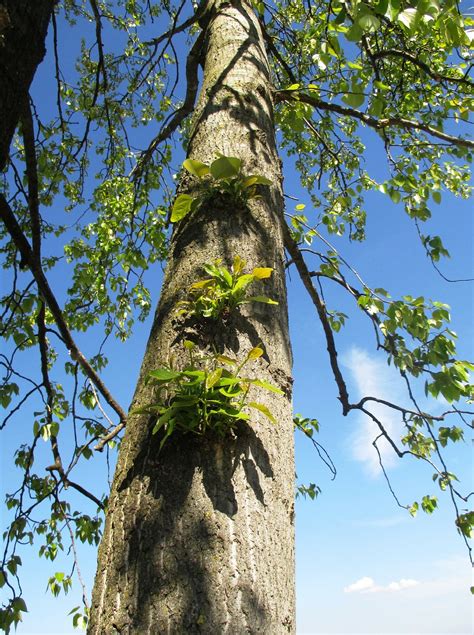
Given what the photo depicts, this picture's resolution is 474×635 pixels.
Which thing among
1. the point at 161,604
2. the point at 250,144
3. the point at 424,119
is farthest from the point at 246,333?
the point at 424,119

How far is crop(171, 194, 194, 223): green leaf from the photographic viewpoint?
1777 mm

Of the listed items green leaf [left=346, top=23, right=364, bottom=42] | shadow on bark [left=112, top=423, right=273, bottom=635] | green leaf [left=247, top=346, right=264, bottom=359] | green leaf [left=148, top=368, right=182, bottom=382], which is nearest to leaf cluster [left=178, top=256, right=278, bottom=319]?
green leaf [left=247, top=346, right=264, bottom=359]

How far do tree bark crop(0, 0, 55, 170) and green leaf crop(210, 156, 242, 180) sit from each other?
0.75 m

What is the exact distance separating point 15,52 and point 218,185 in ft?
2.85

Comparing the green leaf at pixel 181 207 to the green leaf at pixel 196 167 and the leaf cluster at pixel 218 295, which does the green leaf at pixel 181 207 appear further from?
the leaf cluster at pixel 218 295

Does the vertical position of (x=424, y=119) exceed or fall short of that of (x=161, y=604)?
it exceeds it

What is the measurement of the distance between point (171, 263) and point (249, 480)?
87cm

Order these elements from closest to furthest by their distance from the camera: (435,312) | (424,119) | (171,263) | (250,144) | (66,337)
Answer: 1. (171,263)
2. (250,144)
3. (66,337)
4. (435,312)
5. (424,119)

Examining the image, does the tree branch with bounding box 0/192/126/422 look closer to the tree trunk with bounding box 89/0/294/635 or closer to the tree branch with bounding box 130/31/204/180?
the tree trunk with bounding box 89/0/294/635

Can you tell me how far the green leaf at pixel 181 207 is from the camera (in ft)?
5.83

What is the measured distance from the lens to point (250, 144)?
2.06 metres

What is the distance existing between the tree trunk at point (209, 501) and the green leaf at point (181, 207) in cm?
5

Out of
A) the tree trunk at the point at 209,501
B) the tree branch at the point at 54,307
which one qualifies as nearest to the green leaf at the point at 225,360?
the tree trunk at the point at 209,501

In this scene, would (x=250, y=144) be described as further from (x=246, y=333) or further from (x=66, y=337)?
(x=66, y=337)
